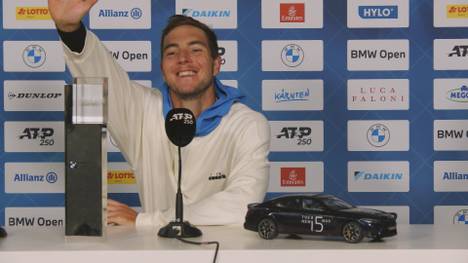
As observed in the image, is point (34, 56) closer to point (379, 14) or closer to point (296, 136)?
point (296, 136)

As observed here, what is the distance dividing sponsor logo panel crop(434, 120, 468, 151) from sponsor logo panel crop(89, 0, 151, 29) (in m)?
1.41

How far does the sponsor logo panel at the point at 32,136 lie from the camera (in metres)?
3.89

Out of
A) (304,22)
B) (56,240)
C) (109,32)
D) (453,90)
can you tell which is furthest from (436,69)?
(56,240)

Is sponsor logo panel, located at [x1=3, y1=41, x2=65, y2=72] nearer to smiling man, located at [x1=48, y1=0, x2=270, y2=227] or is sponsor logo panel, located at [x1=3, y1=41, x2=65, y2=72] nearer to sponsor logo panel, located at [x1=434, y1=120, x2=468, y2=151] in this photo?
smiling man, located at [x1=48, y1=0, x2=270, y2=227]

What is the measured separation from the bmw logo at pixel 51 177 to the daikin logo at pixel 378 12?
158cm

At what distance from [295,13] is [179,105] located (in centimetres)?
117

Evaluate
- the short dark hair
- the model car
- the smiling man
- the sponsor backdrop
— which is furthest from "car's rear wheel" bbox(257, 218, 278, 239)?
the sponsor backdrop

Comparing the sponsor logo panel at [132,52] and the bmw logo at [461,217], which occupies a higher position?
the sponsor logo panel at [132,52]

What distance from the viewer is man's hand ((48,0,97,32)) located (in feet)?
8.02

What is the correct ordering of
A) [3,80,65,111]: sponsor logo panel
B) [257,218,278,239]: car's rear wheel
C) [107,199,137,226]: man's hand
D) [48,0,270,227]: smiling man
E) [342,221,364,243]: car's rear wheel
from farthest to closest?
[3,80,65,111]: sponsor logo panel → [48,0,270,227]: smiling man → [107,199,137,226]: man's hand → [257,218,278,239]: car's rear wheel → [342,221,364,243]: car's rear wheel

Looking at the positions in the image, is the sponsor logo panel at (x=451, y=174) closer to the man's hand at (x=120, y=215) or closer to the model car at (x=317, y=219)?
the man's hand at (x=120, y=215)

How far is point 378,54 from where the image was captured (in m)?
3.90

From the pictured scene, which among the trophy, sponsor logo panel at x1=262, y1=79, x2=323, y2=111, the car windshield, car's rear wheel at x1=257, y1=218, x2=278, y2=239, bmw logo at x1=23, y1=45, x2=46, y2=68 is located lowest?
car's rear wheel at x1=257, y1=218, x2=278, y2=239

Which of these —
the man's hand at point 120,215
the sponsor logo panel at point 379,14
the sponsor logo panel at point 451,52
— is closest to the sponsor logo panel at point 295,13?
the sponsor logo panel at point 379,14
